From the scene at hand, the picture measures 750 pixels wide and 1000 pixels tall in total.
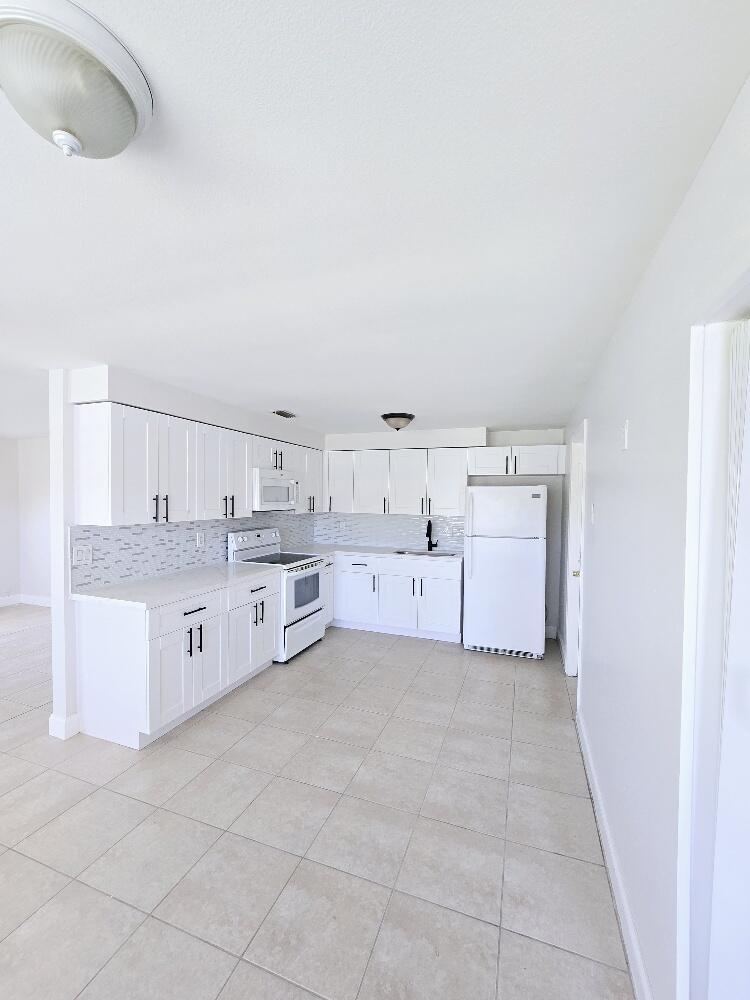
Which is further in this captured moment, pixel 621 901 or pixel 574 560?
pixel 574 560

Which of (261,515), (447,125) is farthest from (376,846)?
(261,515)

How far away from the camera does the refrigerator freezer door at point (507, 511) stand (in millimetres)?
4230

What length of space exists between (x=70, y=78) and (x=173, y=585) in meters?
2.91

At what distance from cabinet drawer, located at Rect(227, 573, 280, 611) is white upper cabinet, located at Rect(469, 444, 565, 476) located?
2418mm

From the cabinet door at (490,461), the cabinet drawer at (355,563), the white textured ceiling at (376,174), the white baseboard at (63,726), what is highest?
the white textured ceiling at (376,174)

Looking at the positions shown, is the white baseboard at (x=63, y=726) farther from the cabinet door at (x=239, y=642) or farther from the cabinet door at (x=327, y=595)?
the cabinet door at (x=327, y=595)

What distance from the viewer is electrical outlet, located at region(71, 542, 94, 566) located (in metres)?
2.85

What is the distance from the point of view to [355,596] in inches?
199

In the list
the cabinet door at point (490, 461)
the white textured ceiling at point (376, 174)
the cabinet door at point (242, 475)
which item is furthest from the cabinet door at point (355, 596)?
the white textured ceiling at point (376, 174)

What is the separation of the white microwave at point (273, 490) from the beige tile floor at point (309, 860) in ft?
6.06

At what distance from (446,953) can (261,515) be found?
395 cm

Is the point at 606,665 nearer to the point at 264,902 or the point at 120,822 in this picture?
the point at 264,902

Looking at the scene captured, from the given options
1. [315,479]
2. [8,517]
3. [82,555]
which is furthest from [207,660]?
[8,517]

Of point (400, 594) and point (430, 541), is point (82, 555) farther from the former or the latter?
point (430, 541)
